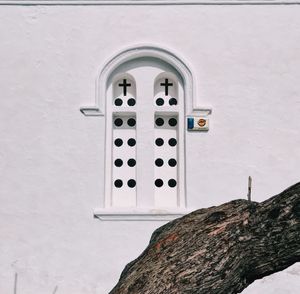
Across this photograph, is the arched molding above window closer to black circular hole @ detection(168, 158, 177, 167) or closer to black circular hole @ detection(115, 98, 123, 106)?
black circular hole @ detection(115, 98, 123, 106)

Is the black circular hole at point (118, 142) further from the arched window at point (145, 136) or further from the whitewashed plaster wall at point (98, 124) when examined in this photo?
the whitewashed plaster wall at point (98, 124)

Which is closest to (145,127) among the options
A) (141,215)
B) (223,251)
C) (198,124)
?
(198,124)

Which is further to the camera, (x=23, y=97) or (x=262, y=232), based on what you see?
(x=23, y=97)

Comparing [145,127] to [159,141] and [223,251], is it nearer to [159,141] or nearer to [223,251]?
[159,141]

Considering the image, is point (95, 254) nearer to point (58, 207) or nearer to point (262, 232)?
point (58, 207)

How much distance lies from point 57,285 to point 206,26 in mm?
4743

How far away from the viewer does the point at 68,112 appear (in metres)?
9.69

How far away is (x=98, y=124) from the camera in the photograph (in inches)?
380

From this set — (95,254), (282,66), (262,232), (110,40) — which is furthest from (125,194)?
(262,232)

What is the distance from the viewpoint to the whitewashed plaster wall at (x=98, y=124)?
9.42 metres

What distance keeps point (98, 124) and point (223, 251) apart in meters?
6.16

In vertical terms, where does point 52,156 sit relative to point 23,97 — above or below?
below

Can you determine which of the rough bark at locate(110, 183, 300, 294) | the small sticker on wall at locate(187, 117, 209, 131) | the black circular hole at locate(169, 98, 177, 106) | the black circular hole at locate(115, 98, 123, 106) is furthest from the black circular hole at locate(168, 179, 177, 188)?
the rough bark at locate(110, 183, 300, 294)

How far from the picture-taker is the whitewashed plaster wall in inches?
371
